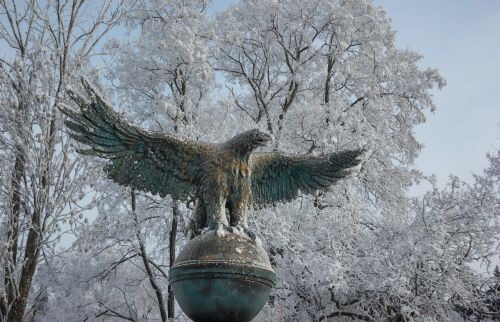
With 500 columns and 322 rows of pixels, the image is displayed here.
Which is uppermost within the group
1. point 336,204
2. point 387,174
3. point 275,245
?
point 387,174

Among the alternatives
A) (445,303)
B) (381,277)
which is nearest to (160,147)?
(381,277)

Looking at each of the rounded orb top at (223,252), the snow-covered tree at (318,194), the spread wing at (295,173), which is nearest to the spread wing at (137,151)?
the spread wing at (295,173)

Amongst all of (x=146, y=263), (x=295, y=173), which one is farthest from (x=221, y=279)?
(x=146, y=263)

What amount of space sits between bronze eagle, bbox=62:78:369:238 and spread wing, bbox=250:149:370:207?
0.10 metres

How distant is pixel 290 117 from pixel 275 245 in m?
4.82

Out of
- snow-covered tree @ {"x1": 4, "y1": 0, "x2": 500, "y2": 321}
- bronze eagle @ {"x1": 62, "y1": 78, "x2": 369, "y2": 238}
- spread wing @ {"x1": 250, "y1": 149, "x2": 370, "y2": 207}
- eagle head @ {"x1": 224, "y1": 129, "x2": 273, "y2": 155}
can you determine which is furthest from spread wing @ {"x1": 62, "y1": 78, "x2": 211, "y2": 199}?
snow-covered tree @ {"x1": 4, "y1": 0, "x2": 500, "y2": 321}

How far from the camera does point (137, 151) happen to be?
19.1ft

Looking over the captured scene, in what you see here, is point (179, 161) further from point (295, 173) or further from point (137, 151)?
point (295, 173)

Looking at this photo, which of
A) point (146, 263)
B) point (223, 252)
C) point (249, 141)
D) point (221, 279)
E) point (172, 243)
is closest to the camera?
point (221, 279)

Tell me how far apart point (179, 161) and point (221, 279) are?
5.15ft

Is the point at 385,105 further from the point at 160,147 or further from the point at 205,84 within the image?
the point at 160,147

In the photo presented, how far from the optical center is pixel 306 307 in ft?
40.9

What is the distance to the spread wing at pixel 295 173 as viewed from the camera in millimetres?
6301

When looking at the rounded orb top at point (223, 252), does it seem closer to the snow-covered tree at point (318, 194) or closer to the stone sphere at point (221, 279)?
the stone sphere at point (221, 279)
